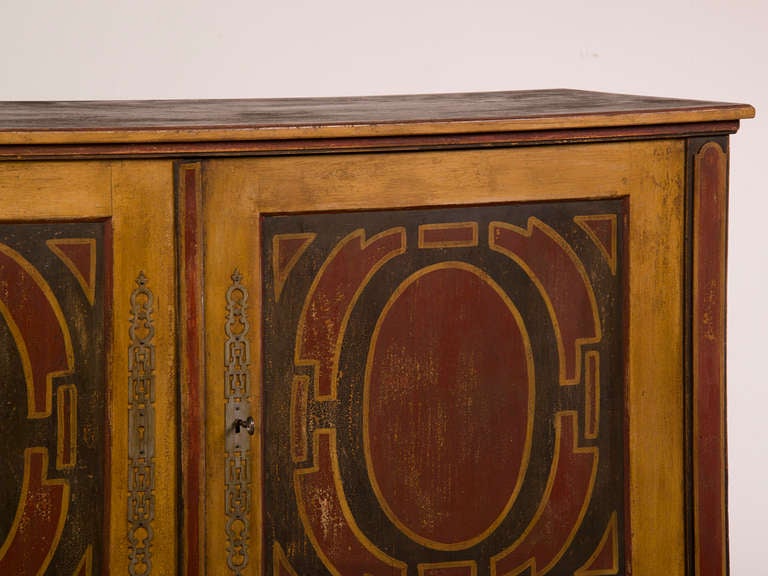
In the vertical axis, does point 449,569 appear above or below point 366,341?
below

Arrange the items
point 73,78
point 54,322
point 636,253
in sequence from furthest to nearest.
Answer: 1. point 73,78
2. point 636,253
3. point 54,322

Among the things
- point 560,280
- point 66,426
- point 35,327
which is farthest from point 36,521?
point 560,280

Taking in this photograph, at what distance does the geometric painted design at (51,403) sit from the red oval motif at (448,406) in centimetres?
36

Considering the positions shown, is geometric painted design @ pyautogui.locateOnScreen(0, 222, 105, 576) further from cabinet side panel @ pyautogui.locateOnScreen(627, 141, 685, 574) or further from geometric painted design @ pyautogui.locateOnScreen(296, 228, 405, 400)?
cabinet side panel @ pyautogui.locateOnScreen(627, 141, 685, 574)

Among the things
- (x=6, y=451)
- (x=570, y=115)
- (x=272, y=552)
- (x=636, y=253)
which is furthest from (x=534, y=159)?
(x=6, y=451)

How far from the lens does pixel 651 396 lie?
79.6 inches

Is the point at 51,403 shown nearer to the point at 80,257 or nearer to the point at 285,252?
the point at 80,257

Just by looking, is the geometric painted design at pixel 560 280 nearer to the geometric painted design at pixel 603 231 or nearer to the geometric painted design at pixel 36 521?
the geometric painted design at pixel 603 231

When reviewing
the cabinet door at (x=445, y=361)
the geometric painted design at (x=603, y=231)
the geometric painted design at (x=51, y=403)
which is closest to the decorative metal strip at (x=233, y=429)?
the cabinet door at (x=445, y=361)

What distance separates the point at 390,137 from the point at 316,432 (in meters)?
0.40

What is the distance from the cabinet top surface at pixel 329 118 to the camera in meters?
1.82

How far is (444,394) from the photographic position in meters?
1.96

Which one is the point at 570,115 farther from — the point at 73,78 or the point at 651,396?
the point at 73,78

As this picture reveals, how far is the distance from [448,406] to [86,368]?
1.59 ft
